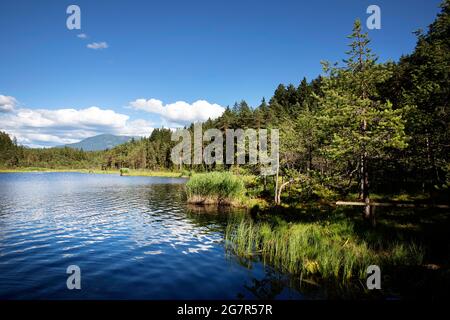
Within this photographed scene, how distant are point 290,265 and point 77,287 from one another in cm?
901

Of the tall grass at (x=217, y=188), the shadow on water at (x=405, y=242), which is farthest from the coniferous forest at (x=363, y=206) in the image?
the tall grass at (x=217, y=188)

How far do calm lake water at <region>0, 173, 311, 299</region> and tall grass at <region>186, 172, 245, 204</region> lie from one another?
8051mm

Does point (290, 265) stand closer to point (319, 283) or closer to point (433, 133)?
point (319, 283)

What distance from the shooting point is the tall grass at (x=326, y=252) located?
12211 millimetres

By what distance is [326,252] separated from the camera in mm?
12930

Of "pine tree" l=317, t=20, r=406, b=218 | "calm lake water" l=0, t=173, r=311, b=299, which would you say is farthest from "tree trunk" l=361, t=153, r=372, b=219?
Result: "calm lake water" l=0, t=173, r=311, b=299

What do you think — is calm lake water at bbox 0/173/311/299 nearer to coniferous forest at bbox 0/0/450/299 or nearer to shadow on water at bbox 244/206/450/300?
coniferous forest at bbox 0/0/450/299

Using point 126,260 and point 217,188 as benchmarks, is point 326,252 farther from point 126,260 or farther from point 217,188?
point 217,188

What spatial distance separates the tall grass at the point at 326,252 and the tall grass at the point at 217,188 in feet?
54.0

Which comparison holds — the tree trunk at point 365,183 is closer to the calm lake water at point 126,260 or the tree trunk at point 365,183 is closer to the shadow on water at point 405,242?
the shadow on water at point 405,242

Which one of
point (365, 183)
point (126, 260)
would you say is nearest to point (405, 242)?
point (365, 183)

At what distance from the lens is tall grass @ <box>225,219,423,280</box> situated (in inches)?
481

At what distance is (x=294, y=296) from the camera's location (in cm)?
1044
